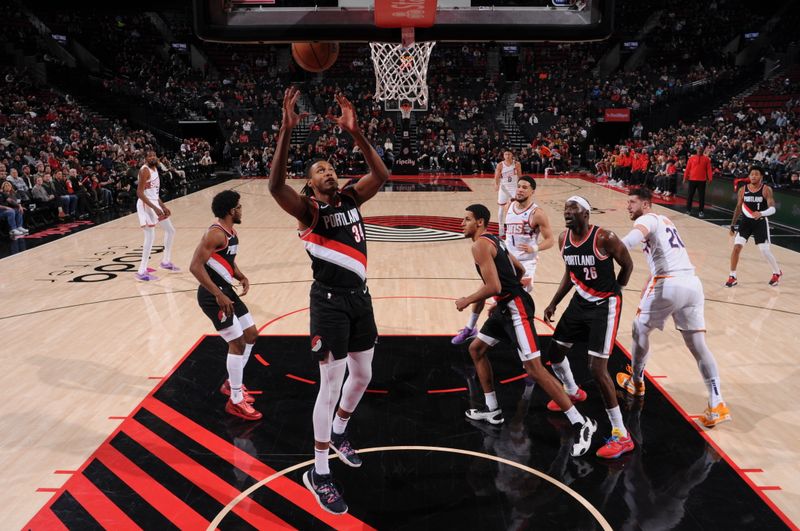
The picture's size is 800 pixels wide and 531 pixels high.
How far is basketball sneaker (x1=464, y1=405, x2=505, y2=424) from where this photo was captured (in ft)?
15.9

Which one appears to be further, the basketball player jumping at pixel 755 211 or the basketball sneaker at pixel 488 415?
the basketball player jumping at pixel 755 211

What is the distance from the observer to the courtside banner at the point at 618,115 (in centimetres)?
2850

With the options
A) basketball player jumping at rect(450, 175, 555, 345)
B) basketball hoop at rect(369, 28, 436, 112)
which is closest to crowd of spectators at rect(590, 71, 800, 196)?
basketball hoop at rect(369, 28, 436, 112)

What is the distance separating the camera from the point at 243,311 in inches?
205

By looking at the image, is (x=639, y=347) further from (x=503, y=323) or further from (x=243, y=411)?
(x=243, y=411)

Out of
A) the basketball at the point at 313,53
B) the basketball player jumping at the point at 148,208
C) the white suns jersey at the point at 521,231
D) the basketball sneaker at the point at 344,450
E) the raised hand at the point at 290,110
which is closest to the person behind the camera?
the raised hand at the point at 290,110

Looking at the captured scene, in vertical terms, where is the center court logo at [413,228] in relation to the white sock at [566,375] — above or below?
below

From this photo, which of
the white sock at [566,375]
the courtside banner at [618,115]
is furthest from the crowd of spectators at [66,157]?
the courtside banner at [618,115]

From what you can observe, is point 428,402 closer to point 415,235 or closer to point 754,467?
point 754,467

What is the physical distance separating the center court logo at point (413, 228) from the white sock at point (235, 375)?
7276mm

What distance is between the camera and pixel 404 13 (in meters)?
5.80

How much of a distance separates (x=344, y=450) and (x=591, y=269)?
2.19 meters

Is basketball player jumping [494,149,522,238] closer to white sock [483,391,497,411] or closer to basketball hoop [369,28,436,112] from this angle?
basketball hoop [369,28,436,112]

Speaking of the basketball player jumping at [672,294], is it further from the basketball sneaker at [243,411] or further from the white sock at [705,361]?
the basketball sneaker at [243,411]
